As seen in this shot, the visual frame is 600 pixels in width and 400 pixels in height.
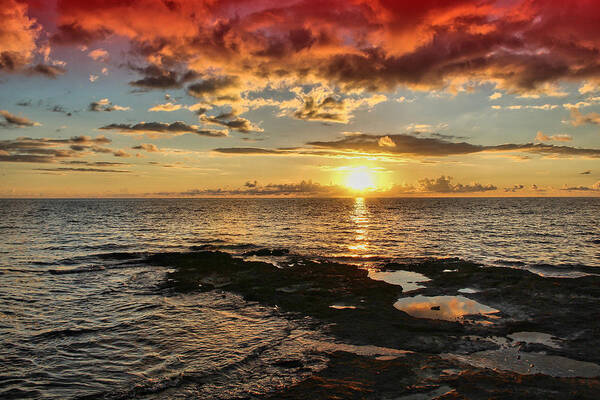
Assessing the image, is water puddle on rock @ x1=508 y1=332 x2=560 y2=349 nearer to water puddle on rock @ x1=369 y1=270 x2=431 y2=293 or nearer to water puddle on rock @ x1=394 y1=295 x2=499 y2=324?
water puddle on rock @ x1=394 y1=295 x2=499 y2=324

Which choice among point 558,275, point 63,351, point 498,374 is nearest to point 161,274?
point 63,351

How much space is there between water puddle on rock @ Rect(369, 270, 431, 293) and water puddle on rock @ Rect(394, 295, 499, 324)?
205cm

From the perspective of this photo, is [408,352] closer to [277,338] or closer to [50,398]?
[277,338]

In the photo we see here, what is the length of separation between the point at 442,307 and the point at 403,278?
6594 millimetres

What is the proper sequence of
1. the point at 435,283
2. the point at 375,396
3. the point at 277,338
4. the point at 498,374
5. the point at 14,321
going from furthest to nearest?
1. the point at 435,283
2. the point at 14,321
3. the point at 277,338
4. the point at 498,374
5. the point at 375,396

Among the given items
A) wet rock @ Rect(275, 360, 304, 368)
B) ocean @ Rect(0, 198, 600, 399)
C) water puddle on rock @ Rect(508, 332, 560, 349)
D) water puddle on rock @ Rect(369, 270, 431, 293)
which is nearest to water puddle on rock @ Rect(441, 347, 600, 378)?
Answer: ocean @ Rect(0, 198, 600, 399)

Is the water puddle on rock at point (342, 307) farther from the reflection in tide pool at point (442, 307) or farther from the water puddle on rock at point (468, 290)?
the water puddle on rock at point (468, 290)

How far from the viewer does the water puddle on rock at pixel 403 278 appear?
70.8ft

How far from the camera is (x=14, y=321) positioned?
15.6 m

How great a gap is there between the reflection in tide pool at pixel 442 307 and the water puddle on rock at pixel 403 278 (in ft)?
6.61

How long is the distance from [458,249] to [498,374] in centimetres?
2951

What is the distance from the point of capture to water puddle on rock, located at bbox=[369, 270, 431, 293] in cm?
2159

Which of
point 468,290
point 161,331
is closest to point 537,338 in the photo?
point 468,290

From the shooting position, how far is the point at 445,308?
17.1m
